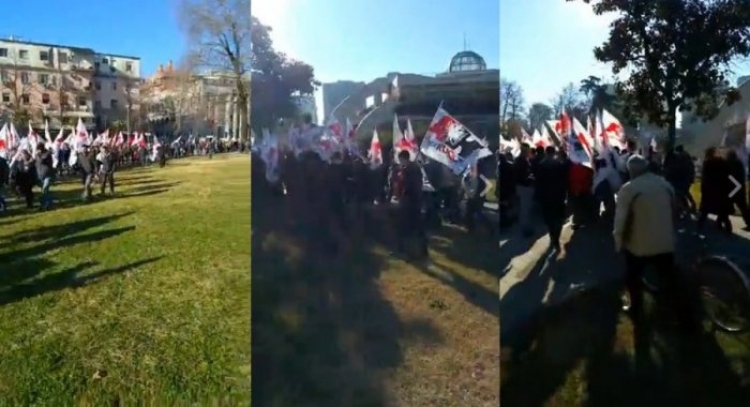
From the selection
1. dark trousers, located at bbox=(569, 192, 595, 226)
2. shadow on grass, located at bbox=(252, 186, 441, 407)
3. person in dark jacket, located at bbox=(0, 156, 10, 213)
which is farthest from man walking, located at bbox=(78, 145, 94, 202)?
dark trousers, located at bbox=(569, 192, 595, 226)

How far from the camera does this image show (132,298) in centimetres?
285

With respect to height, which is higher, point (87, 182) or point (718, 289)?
point (87, 182)

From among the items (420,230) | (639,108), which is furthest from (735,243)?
(420,230)

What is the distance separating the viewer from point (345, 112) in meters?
2.66

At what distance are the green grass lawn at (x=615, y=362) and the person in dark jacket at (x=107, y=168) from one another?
6.85 feet

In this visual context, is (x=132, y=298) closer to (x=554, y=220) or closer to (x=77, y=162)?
(x=77, y=162)

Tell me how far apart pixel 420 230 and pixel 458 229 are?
0.55ft

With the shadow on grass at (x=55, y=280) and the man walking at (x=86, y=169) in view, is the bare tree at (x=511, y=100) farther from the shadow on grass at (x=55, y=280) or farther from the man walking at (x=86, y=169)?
the man walking at (x=86, y=169)

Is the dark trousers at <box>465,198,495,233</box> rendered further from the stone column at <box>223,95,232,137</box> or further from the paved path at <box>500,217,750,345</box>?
the stone column at <box>223,95,232,137</box>

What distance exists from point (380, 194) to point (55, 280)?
161 cm

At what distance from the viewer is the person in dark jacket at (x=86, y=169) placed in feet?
9.66

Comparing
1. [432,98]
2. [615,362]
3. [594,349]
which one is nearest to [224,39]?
[432,98]

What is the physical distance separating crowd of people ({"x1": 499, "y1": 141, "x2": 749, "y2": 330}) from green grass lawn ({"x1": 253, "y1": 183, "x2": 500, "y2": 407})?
0.29m

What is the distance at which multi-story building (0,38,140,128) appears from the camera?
2.91 meters
